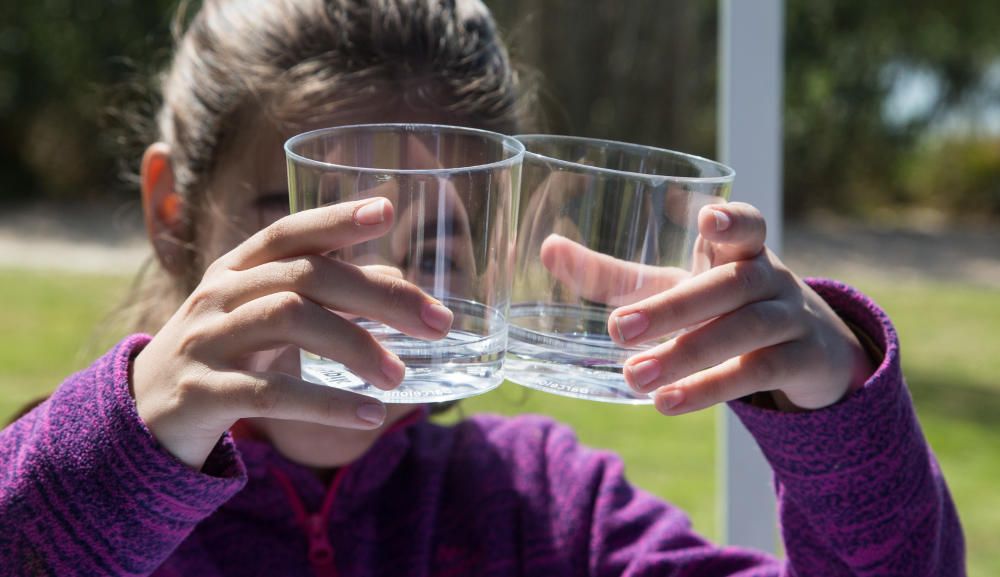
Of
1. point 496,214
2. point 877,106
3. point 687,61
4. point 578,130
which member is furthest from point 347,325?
point 877,106

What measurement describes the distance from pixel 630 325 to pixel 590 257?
0.23 feet

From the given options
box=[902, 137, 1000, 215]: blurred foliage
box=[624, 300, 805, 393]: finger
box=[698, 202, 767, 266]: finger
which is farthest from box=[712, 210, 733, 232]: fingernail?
box=[902, 137, 1000, 215]: blurred foliage

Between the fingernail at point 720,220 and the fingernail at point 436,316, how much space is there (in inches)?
9.9

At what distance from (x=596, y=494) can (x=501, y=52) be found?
656 millimetres

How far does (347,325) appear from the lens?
94 centimetres

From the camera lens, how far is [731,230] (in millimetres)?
984

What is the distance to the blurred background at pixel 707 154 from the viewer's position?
4.96 meters

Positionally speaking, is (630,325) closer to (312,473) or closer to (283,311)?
(283,311)

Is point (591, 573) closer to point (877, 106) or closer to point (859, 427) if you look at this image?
point (859, 427)

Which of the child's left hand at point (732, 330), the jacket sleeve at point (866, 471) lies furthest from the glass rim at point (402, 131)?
the jacket sleeve at point (866, 471)

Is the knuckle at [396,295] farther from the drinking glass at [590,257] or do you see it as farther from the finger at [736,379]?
the finger at [736,379]

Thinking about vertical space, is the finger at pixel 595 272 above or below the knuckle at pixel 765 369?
above

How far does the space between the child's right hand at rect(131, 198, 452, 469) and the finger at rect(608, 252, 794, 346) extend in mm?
165

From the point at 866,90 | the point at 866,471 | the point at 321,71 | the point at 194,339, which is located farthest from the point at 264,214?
the point at 866,90
